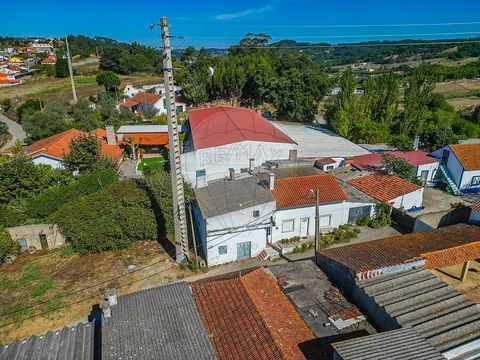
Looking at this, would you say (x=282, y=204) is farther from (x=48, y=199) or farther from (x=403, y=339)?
(x=48, y=199)

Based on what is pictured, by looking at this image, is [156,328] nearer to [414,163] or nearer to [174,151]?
[174,151]

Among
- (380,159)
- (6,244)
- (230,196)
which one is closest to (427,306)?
(230,196)

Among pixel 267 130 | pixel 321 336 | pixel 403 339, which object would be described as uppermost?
pixel 267 130

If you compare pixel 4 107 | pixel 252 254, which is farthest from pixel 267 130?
pixel 4 107

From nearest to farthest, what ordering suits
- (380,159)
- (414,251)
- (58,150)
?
1. (414,251)
2. (380,159)
3. (58,150)

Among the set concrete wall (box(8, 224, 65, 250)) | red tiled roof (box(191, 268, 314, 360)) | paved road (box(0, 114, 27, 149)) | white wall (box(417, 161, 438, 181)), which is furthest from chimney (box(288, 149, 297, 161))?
paved road (box(0, 114, 27, 149))

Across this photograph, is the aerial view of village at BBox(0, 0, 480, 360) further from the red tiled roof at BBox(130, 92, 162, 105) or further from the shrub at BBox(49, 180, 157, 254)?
the red tiled roof at BBox(130, 92, 162, 105)

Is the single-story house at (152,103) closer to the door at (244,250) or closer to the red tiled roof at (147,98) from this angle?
the red tiled roof at (147,98)

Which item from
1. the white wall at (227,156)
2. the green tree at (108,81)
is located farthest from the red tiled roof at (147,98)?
the white wall at (227,156)
